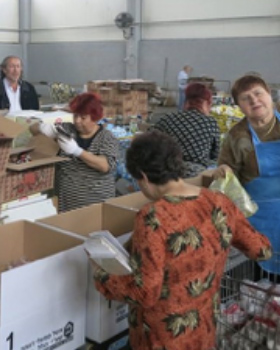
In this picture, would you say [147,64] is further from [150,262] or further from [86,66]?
[150,262]

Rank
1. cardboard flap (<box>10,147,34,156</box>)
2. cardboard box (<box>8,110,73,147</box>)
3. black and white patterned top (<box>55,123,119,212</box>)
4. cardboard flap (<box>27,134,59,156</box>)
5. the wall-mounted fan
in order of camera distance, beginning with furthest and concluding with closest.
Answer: the wall-mounted fan < cardboard box (<box>8,110,73,147</box>) < cardboard flap (<box>27,134,59,156</box>) < cardboard flap (<box>10,147,34,156</box>) < black and white patterned top (<box>55,123,119,212</box>)

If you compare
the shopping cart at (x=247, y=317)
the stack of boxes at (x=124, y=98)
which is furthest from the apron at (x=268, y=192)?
the stack of boxes at (x=124, y=98)

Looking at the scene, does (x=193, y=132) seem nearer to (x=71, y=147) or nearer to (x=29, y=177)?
(x=71, y=147)

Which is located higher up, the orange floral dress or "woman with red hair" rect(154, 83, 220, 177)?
"woman with red hair" rect(154, 83, 220, 177)

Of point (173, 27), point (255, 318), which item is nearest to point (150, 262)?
point (255, 318)

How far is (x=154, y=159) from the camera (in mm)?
1320

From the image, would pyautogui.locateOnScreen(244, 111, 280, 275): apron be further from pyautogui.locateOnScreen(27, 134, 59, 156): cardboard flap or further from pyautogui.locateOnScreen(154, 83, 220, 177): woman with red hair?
pyautogui.locateOnScreen(27, 134, 59, 156): cardboard flap

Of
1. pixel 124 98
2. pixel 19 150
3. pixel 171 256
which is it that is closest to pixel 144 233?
pixel 171 256

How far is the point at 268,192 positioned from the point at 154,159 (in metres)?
0.93

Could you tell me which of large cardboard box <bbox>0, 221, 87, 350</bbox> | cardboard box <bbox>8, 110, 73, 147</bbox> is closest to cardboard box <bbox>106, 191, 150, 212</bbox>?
large cardboard box <bbox>0, 221, 87, 350</bbox>

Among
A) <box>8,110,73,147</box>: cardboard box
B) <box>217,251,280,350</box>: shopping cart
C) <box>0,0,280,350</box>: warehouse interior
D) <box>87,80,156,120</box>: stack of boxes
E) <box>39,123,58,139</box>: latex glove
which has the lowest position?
<box>217,251,280,350</box>: shopping cart

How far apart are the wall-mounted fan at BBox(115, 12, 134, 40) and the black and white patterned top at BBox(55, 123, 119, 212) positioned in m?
9.94

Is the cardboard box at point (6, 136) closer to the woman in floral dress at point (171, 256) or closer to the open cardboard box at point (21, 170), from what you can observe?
the open cardboard box at point (21, 170)

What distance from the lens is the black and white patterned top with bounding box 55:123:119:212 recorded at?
2.71 m
